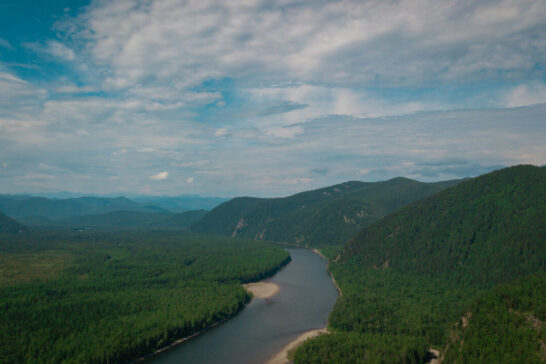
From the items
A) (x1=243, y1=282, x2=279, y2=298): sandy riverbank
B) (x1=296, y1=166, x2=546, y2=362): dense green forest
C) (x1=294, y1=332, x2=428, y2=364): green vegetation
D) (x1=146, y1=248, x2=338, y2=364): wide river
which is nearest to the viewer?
(x1=294, y1=332, x2=428, y2=364): green vegetation

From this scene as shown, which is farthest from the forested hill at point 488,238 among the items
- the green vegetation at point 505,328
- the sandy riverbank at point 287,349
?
the sandy riverbank at point 287,349

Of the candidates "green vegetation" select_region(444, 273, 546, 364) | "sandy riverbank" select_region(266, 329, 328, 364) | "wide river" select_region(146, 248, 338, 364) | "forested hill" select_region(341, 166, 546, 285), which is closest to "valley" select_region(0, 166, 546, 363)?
"green vegetation" select_region(444, 273, 546, 364)

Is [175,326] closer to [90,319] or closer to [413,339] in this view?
[90,319]

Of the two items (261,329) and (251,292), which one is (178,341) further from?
(251,292)

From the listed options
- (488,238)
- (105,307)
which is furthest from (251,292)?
(488,238)

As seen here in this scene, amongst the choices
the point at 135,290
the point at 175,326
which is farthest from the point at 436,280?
the point at 135,290

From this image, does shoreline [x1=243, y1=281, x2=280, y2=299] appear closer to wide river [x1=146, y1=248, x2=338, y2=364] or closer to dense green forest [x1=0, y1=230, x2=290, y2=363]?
wide river [x1=146, y1=248, x2=338, y2=364]
